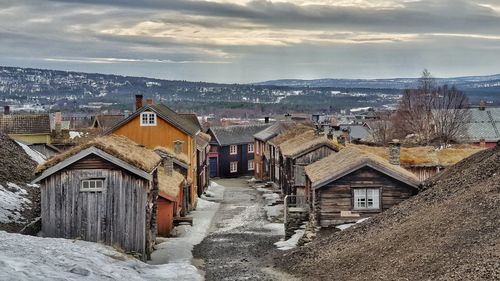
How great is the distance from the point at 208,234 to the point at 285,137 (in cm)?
2960

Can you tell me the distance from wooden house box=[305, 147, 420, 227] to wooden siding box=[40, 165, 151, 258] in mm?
10942

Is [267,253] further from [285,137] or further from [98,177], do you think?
[285,137]

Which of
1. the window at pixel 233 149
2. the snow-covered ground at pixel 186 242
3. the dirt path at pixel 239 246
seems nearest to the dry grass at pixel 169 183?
the snow-covered ground at pixel 186 242

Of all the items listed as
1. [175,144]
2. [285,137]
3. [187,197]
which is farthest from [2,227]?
[285,137]

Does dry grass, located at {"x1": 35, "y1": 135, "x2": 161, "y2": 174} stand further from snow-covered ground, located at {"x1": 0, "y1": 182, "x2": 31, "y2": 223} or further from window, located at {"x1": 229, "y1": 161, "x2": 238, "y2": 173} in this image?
window, located at {"x1": 229, "y1": 161, "x2": 238, "y2": 173}

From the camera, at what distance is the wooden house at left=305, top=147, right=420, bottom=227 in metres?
35.2

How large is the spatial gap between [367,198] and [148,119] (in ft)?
76.3

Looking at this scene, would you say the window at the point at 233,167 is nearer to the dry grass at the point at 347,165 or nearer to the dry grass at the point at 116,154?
the dry grass at the point at 347,165

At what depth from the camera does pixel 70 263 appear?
22531 millimetres

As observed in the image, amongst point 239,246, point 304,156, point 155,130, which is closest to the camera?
point 239,246

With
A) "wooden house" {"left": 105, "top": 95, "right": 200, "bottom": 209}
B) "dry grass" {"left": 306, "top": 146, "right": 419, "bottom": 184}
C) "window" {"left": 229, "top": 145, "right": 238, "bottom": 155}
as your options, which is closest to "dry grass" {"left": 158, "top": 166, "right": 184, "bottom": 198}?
"dry grass" {"left": 306, "top": 146, "right": 419, "bottom": 184}

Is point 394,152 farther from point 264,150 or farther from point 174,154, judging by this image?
point 264,150

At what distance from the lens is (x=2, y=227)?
3031 centimetres

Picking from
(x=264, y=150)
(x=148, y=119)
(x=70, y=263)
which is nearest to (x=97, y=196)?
(x=70, y=263)
